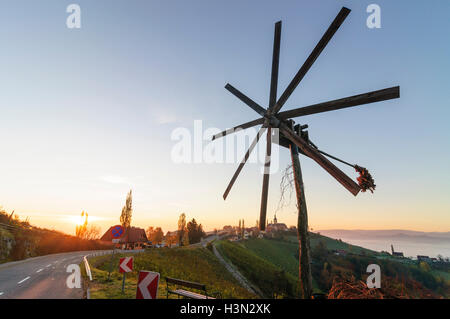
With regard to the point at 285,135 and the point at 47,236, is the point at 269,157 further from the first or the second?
the point at 47,236

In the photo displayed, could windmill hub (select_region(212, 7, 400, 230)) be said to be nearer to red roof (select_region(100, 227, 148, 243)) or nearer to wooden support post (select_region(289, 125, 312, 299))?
wooden support post (select_region(289, 125, 312, 299))

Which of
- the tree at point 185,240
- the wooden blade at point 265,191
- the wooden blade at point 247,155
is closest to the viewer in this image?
the wooden blade at point 265,191

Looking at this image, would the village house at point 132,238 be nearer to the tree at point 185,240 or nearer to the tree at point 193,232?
the tree at point 185,240

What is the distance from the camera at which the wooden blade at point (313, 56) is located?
3904 mm

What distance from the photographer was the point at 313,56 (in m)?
4.29

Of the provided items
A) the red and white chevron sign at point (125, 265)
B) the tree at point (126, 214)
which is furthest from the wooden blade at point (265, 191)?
the tree at point (126, 214)

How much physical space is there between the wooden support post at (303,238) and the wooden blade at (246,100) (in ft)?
6.42

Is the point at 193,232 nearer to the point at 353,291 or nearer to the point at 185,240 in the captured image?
the point at 185,240

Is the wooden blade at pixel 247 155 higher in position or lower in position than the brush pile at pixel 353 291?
higher

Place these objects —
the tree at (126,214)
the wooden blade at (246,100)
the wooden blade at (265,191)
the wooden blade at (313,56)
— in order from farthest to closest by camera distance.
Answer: the tree at (126,214), the wooden blade at (246,100), the wooden blade at (265,191), the wooden blade at (313,56)

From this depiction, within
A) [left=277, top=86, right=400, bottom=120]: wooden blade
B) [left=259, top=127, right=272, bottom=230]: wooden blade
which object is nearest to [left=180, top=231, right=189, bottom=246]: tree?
[left=259, top=127, right=272, bottom=230]: wooden blade

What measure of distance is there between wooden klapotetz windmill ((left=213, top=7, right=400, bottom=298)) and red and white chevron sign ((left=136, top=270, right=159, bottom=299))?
281cm
